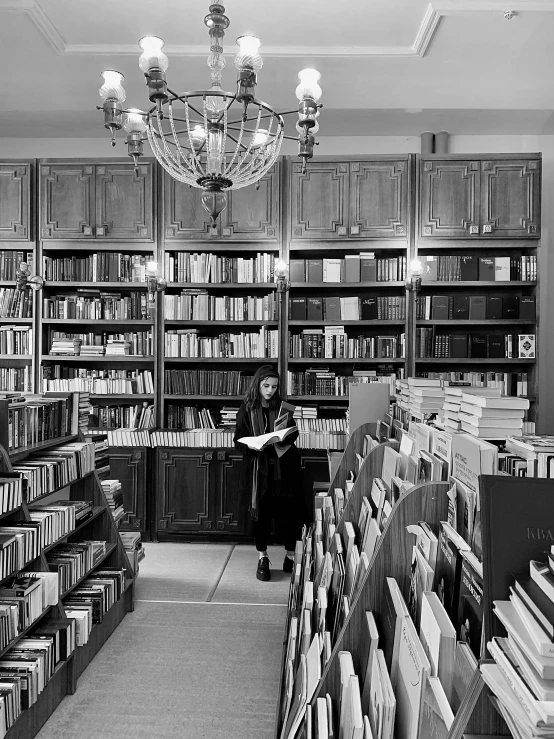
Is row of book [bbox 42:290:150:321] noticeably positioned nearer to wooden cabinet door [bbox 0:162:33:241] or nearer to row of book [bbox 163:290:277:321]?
row of book [bbox 163:290:277:321]

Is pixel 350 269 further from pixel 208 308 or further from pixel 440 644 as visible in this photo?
pixel 440 644

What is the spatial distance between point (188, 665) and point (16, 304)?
3.52 m

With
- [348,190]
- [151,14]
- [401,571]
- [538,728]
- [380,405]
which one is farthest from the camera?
[348,190]

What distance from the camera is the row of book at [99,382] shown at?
16.3 feet

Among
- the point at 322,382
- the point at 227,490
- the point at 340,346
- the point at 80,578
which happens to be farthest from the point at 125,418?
the point at 80,578

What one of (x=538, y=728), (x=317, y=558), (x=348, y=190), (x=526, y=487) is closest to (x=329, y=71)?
(x=348, y=190)

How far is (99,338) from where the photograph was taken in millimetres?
5055

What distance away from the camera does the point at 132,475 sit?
4.80 meters

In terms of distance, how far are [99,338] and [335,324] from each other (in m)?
2.12

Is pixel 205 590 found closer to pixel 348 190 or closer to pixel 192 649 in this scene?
pixel 192 649

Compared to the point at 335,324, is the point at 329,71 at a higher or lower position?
higher

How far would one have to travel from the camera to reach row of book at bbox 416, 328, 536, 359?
4793 millimetres

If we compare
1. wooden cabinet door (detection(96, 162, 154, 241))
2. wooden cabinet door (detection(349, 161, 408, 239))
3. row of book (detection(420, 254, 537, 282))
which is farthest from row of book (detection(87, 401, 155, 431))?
row of book (detection(420, 254, 537, 282))

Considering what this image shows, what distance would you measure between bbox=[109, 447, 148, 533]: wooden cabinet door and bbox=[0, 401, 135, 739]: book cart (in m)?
1.42
